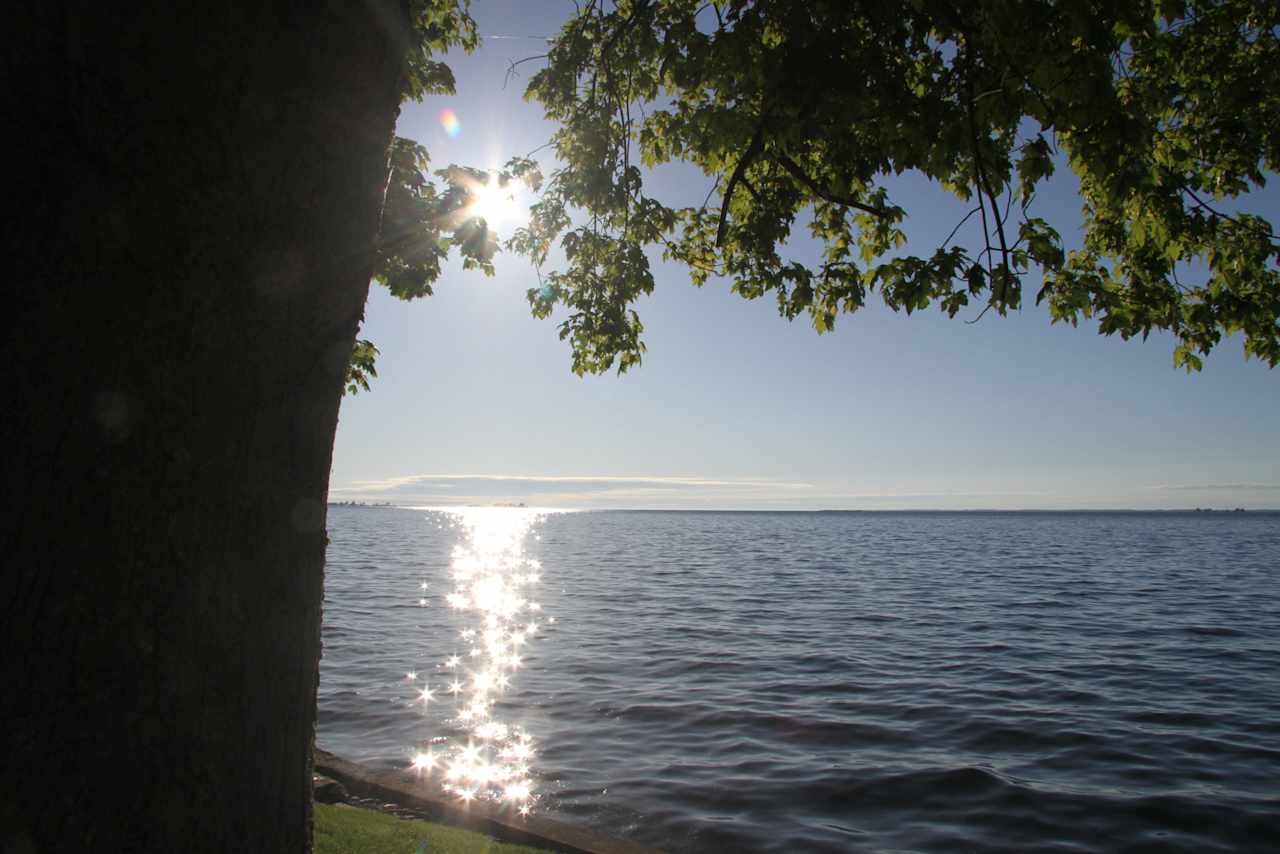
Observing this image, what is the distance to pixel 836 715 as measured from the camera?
472 inches

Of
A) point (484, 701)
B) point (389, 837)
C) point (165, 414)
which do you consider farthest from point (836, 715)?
point (165, 414)

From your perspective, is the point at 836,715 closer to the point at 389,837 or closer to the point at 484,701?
the point at 484,701

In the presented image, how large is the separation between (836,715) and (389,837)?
804cm

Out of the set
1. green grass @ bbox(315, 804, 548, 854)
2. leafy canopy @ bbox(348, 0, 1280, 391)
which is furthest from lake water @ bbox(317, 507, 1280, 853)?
leafy canopy @ bbox(348, 0, 1280, 391)

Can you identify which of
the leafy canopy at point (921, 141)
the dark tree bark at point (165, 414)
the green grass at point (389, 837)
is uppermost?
the leafy canopy at point (921, 141)

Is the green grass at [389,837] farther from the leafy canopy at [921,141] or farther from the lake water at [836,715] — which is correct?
the leafy canopy at [921,141]

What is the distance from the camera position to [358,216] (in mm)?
2250

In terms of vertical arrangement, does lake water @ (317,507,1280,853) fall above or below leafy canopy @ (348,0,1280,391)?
below

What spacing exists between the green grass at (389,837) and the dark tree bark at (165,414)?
161 inches

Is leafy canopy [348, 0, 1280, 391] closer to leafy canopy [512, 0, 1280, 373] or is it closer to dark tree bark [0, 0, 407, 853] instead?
leafy canopy [512, 0, 1280, 373]

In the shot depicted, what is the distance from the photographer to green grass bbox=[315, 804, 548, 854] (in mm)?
5629

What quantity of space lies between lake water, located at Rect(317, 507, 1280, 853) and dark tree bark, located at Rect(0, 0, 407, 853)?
6914mm

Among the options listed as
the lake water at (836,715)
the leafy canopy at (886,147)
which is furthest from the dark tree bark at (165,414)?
the lake water at (836,715)

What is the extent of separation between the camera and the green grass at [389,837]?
5.63m
